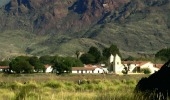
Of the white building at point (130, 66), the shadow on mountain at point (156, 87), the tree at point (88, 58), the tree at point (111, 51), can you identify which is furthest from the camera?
the tree at point (88, 58)

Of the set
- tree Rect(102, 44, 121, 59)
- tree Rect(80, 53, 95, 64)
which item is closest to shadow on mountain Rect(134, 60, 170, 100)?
tree Rect(102, 44, 121, 59)

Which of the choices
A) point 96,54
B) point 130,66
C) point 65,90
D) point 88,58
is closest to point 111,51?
point 96,54

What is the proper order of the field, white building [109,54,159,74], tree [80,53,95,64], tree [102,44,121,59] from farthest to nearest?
tree [80,53,95,64], tree [102,44,121,59], white building [109,54,159,74], the field

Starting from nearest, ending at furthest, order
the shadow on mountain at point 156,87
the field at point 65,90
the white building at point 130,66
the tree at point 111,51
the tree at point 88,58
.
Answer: the shadow on mountain at point 156,87 → the field at point 65,90 → the white building at point 130,66 → the tree at point 111,51 → the tree at point 88,58

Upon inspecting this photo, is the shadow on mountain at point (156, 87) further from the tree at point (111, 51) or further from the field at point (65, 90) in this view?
the tree at point (111, 51)

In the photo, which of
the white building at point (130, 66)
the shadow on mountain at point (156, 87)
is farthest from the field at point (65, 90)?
the white building at point (130, 66)

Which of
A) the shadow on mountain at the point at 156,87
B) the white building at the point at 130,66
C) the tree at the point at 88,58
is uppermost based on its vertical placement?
the tree at the point at 88,58

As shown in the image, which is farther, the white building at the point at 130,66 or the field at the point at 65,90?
the white building at the point at 130,66

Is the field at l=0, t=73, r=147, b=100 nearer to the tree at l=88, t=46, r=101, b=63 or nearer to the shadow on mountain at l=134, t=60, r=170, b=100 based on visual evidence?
the shadow on mountain at l=134, t=60, r=170, b=100

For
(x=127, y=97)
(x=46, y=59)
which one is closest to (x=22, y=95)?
(x=127, y=97)

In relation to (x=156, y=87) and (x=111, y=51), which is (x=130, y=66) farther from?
(x=156, y=87)

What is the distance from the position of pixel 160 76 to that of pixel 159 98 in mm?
984

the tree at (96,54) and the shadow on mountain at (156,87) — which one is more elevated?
the tree at (96,54)

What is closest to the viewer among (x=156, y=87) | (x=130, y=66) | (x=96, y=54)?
(x=156, y=87)
